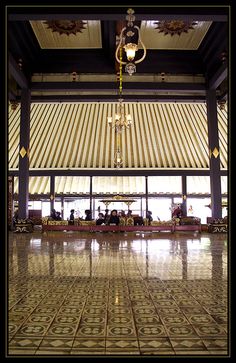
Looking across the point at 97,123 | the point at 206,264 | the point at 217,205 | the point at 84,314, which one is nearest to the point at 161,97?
the point at 217,205

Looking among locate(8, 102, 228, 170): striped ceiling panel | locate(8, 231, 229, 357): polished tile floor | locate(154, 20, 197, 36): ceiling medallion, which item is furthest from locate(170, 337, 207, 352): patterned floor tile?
locate(8, 102, 228, 170): striped ceiling panel

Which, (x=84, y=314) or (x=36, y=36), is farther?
(x=36, y=36)

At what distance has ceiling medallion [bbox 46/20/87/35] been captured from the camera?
7113 mm

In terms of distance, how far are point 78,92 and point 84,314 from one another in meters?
8.63

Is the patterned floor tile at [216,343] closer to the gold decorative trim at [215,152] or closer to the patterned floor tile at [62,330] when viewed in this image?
the patterned floor tile at [62,330]

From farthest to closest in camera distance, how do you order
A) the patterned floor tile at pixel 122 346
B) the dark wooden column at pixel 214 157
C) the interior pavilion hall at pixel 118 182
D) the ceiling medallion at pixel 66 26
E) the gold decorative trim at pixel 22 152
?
1. the gold decorative trim at pixel 22 152
2. the dark wooden column at pixel 214 157
3. the ceiling medallion at pixel 66 26
4. the interior pavilion hall at pixel 118 182
5. the patterned floor tile at pixel 122 346

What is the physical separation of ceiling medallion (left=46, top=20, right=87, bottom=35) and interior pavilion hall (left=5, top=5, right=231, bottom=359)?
39mm

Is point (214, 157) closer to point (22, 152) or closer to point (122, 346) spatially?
point (22, 152)

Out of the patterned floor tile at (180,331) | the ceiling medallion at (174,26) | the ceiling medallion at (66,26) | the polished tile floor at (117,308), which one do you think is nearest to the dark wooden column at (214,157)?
the ceiling medallion at (174,26)

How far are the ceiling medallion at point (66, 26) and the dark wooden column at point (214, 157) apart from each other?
3.96m

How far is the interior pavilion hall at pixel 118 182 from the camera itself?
6.30 ft

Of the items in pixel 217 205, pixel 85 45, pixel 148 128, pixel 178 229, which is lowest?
pixel 178 229

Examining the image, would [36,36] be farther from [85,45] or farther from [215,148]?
[215,148]

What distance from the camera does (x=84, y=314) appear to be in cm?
216
